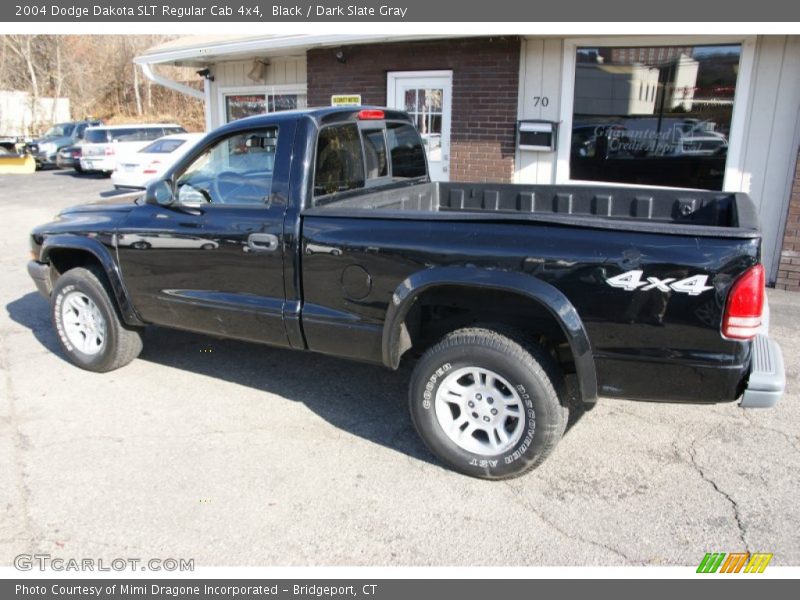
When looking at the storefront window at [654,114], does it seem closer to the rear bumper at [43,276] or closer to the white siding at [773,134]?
the white siding at [773,134]

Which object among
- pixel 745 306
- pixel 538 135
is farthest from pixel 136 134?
pixel 745 306

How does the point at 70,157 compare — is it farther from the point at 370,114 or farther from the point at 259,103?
the point at 370,114

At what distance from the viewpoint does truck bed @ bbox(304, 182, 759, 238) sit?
133 inches

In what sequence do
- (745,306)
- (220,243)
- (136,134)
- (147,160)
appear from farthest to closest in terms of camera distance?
(136,134)
(147,160)
(220,243)
(745,306)

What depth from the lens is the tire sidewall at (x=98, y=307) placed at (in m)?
4.71

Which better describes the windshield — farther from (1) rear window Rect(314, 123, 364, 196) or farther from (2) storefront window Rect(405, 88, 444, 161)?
(1) rear window Rect(314, 123, 364, 196)

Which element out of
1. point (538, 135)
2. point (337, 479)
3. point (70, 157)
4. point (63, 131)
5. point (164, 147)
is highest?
point (538, 135)

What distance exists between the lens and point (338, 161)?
408cm

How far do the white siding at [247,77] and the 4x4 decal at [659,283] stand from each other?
9.71 m

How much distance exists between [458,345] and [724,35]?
5.98 m

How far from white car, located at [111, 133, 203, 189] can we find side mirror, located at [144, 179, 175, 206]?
452 inches

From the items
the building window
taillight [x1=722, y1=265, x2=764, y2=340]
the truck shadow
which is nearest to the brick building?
the building window

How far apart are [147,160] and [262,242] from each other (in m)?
12.9

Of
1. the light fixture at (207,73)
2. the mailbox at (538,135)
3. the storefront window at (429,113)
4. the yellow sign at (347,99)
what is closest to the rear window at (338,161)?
the mailbox at (538,135)
